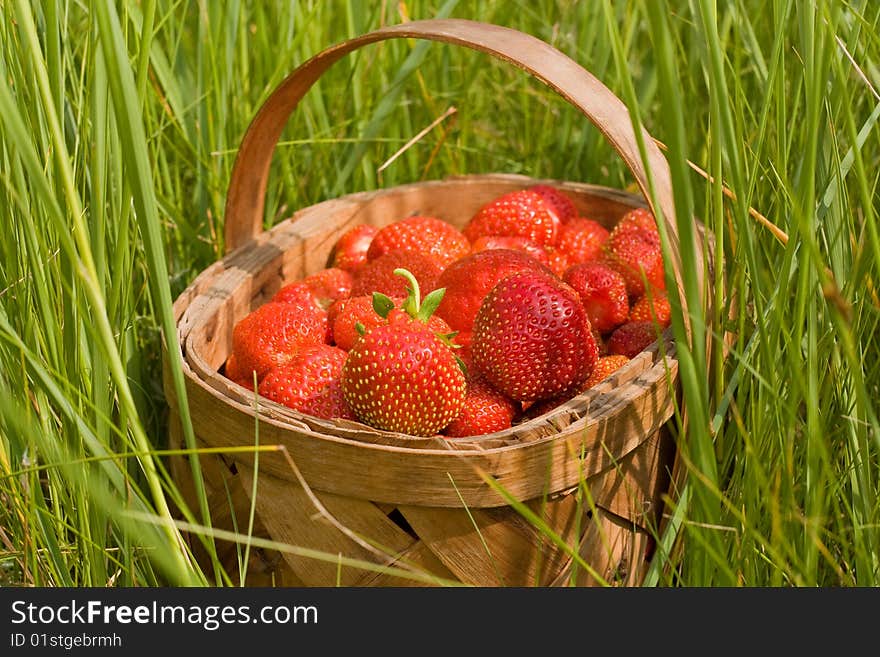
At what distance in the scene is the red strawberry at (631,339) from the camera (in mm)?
1155

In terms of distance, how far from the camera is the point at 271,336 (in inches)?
43.9

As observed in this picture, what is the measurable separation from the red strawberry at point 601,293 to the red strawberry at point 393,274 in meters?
0.18

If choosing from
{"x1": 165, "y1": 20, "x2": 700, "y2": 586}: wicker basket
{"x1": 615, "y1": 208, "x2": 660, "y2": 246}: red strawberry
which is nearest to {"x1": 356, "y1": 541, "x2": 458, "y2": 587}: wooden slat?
{"x1": 165, "y1": 20, "x2": 700, "y2": 586}: wicker basket

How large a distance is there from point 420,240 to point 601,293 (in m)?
0.26

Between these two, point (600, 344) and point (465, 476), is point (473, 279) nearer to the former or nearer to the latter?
point (600, 344)

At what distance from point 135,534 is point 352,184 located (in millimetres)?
1043

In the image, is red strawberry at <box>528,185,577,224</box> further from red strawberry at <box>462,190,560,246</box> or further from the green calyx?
the green calyx

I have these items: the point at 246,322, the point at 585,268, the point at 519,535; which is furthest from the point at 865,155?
the point at 246,322

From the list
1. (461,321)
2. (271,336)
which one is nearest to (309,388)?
(271,336)

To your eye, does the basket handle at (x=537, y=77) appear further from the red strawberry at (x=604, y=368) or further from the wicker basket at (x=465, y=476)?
the red strawberry at (x=604, y=368)

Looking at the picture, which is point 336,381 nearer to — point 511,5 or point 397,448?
point 397,448

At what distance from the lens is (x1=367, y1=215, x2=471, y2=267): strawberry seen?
1.29 m

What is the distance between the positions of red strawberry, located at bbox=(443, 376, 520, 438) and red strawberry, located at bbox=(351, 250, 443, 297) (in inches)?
7.9

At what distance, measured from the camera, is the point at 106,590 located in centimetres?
81
